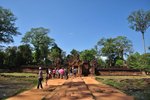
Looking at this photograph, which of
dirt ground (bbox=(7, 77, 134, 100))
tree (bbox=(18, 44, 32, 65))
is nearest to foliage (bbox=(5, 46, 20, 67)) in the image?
tree (bbox=(18, 44, 32, 65))

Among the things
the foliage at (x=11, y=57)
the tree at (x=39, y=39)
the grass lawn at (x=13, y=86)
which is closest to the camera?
the grass lawn at (x=13, y=86)

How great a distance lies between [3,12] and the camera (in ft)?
247

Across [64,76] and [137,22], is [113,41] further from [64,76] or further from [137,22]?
[64,76]

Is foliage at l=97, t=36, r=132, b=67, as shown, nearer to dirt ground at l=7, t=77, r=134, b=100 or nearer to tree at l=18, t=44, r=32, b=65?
tree at l=18, t=44, r=32, b=65

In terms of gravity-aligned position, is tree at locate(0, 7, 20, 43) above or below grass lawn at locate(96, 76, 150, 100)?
above

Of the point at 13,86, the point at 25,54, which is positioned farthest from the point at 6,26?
the point at 13,86

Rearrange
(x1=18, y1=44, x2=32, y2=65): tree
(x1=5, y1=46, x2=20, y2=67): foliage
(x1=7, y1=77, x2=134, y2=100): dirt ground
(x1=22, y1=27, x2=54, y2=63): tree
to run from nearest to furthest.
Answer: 1. (x1=7, y1=77, x2=134, y2=100): dirt ground
2. (x1=5, y1=46, x2=20, y2=67): foliage
3. (x1=18, y1=44, x2=32, y2=65): tree
4. (x1=22, y1=27, x2=54, y2=63): tree

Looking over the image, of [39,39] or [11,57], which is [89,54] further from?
[11,57]

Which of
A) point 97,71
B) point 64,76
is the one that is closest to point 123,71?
point 97,71

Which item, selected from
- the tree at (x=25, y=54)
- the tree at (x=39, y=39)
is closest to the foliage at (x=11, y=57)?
the tree at (x=25, y=54)

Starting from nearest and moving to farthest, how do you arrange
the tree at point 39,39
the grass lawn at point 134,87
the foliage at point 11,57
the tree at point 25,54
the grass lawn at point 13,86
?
the grass lawn at point 13,86 < the grass lawn at point 134,87 < the foliage at point 11,57 < the tree at point 25,54 < the tree at point 39,39

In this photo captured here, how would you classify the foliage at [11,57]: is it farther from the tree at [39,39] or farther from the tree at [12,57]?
the tree at [39,39]

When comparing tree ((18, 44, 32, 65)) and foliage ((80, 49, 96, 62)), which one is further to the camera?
foliage ((80, 49, 96, 62))

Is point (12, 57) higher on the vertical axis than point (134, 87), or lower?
higher
